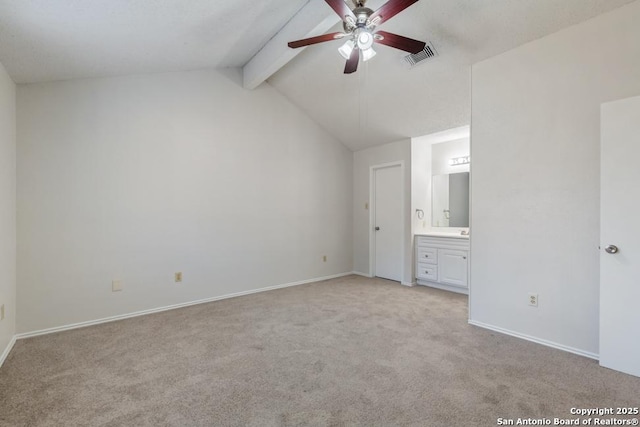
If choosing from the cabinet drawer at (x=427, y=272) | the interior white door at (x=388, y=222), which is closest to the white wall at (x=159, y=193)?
the interior white door at (x=388, y=222)

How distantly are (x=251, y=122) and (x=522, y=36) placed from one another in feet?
10.3

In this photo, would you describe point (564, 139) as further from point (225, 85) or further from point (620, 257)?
point (225, 85)

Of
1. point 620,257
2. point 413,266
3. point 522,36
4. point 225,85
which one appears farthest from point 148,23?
point 413,266

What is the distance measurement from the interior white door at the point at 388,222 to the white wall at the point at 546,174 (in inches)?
72.9

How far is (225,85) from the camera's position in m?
4.06

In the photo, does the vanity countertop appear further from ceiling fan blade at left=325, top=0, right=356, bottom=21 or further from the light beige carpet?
ceiling fan blade at left=325, top=0, right=356, bottom=21

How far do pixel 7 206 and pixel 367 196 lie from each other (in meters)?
4.37

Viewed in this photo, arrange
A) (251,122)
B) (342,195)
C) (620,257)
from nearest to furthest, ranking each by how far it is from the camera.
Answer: (620,257), (251,122), (342,195)

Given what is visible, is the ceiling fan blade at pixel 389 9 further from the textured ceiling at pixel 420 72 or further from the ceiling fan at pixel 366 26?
the textured ceiling at pixel 420 72

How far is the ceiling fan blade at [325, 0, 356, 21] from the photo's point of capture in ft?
6.70

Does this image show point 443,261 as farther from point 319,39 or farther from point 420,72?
point 319,39

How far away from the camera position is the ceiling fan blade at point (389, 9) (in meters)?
1.94

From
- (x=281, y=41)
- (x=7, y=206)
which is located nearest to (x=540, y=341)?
(x=281, y=41)

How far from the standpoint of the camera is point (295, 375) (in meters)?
2.16
